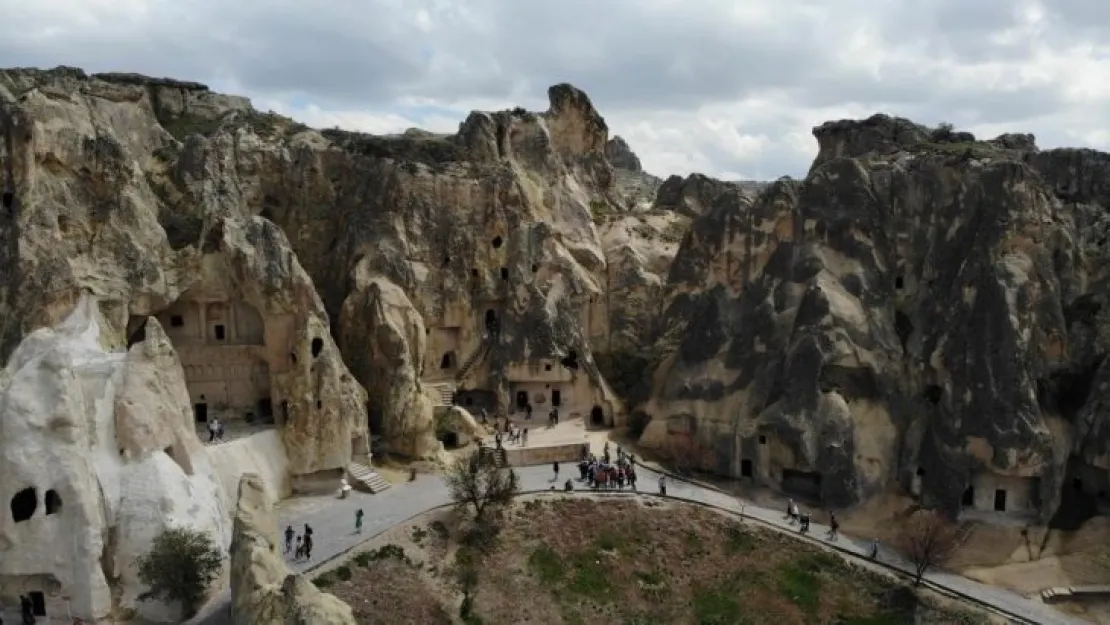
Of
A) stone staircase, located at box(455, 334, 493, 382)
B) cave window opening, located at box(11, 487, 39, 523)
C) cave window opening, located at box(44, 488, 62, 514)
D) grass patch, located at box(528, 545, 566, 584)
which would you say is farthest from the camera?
stone staircase, located at box(455, 334, 493, 382)

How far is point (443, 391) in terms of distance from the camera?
42.3 m

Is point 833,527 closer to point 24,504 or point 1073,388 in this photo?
point 1073,388

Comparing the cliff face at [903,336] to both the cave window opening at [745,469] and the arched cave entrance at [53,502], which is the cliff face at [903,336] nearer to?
the cave window opening at [745,469]

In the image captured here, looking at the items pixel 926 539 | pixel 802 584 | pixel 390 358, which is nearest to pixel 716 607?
pixel 802 584

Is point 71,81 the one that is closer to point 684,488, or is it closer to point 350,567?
point 350,567

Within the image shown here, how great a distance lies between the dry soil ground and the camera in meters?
28.6

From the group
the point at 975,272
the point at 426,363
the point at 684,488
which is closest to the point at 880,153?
the point at 975,272

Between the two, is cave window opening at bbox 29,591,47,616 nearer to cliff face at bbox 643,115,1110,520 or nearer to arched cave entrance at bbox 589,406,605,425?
cliff face at bbox 643,115,1110,520

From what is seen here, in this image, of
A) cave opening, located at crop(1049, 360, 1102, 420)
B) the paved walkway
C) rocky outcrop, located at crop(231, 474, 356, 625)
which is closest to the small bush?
the paved walkway

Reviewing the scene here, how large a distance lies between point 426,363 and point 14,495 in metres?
20.9

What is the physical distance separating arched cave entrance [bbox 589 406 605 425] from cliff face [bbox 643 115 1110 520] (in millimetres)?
2697

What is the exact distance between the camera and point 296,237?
140ft

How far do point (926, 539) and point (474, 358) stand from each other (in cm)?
2237

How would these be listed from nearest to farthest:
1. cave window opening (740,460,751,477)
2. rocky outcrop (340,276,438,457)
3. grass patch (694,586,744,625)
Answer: grass patch (694,586,744,625) → rocky outcrop (340,276,438,457) → cave window opening (740,460,751,477)
